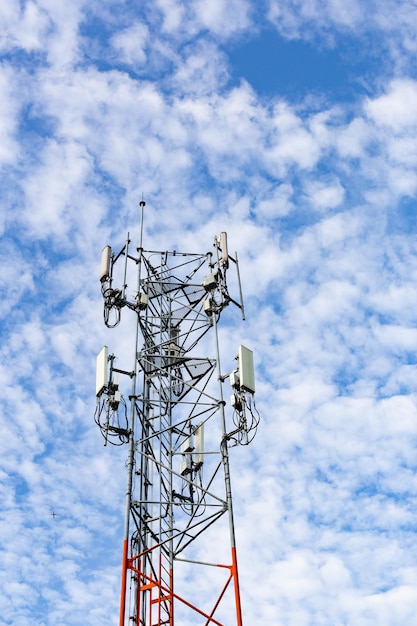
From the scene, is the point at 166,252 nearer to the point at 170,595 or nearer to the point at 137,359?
the point at 137,359

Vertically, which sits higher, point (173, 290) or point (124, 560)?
point (173, 290)

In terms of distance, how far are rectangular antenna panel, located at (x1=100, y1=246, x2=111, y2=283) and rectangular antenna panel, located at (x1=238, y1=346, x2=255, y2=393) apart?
5597mm

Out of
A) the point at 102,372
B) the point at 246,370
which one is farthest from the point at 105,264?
the point at 246,370

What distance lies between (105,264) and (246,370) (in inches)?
255

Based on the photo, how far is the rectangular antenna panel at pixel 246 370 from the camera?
23406mm

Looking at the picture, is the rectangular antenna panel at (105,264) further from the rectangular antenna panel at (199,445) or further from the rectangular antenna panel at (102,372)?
the rectangular antenna panel at (199,445)

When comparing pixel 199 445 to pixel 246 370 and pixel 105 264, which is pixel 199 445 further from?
pixel 105 264

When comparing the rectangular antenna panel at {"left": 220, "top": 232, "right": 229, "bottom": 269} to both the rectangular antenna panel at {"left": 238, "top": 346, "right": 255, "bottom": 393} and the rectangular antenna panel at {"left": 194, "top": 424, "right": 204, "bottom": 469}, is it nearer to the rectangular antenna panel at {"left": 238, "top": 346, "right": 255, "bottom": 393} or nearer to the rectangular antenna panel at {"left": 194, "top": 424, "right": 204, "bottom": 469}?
the rectangular antenna panel at {"left": 238, "top": 346, "right": 255, "bottom": 393}

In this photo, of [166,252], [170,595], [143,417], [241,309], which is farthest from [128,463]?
[166,252]

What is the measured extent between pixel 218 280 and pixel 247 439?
6365mm

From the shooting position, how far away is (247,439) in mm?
22766

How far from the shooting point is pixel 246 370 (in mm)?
23734

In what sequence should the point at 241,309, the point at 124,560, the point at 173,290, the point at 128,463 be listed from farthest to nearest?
the point at 173,290, the point at 241,309, the point at 128,463, the point at 124,560

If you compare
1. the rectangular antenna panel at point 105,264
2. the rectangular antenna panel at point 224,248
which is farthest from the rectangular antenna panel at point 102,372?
the rectangular antenna panel at point 224,248
